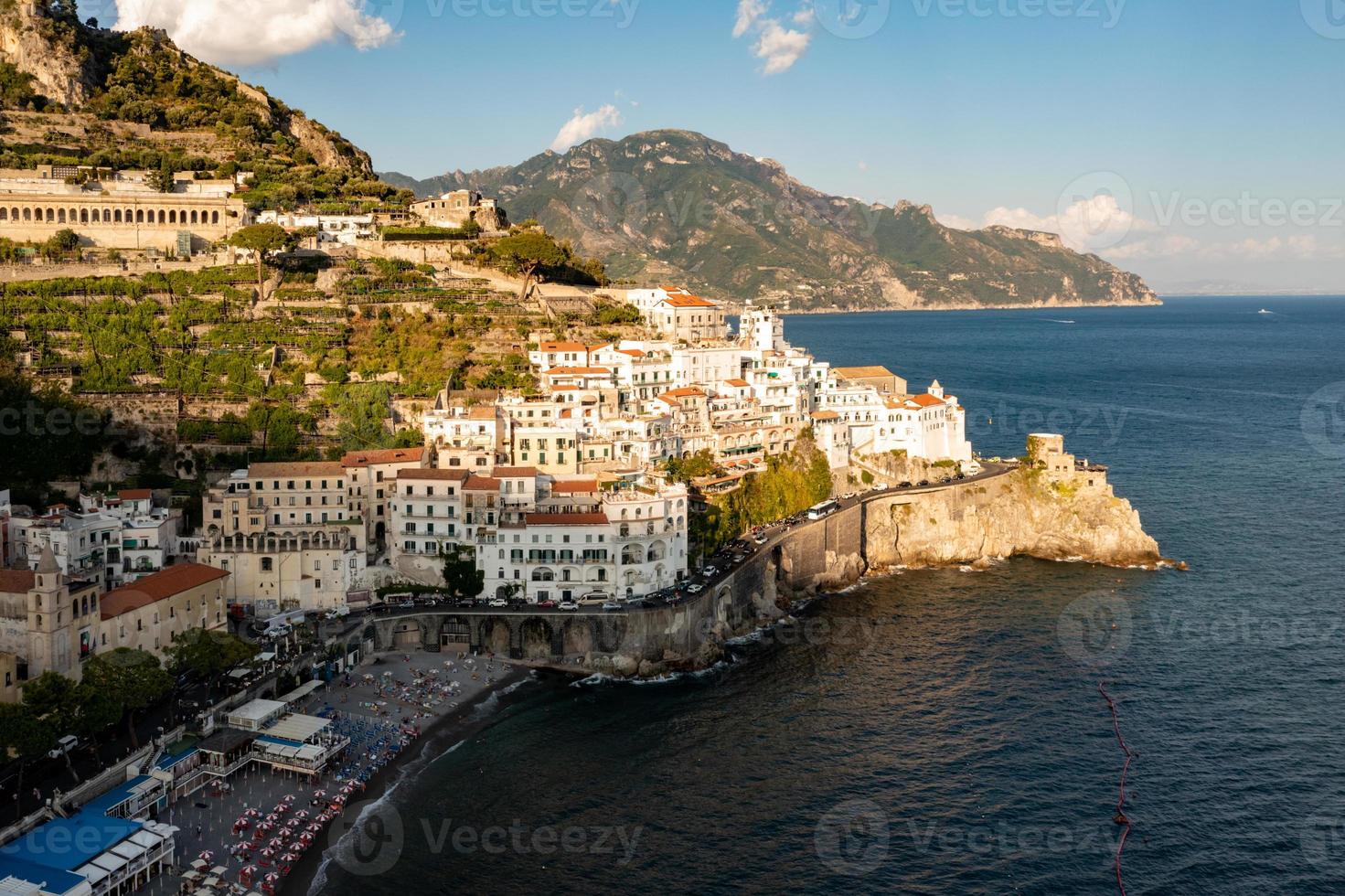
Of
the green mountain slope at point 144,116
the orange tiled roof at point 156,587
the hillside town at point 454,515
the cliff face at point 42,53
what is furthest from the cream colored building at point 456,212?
the orange tiled roof at point 156,587

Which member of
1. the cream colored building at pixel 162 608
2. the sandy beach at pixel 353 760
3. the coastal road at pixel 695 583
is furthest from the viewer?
the coastal road at pixel 695 583

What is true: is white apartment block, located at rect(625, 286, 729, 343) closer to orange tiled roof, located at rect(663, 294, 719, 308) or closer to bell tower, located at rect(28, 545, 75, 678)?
orange tiled roof, located at rect(663, 294, 719, 308)

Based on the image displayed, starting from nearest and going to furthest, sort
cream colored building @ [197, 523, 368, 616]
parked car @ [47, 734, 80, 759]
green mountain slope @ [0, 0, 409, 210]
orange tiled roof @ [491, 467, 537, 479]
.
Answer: parked car @ [47, 734, 80, 759] → cream colored building @ [197, 523, 368, 616] → orange tiled roof @ [491, 467, 537, 479] → green mountain slope @ [0, 0, 409, 210]

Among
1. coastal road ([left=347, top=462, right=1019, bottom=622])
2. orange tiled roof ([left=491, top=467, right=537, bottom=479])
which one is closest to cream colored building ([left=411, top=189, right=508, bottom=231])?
orange tiled roof ([left=491, top=467, right=537, bottom=479])

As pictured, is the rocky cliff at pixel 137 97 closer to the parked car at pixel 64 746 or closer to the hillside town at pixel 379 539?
the hillside town at pixel 379 539

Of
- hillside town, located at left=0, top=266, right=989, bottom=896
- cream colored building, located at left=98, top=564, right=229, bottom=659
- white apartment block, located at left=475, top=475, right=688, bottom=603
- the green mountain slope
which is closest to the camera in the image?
hillside town, located at left=0, top=266, right=989, bottom=896

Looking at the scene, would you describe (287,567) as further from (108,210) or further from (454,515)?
(108,210)

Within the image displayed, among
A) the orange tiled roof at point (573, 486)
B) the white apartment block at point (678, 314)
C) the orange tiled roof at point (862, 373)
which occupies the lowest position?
the orange tiled roof at point (573, 486)

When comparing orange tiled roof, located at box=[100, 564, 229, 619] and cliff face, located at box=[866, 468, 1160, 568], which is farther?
cliff face, located at box=[866, 468, 1160, 568]
